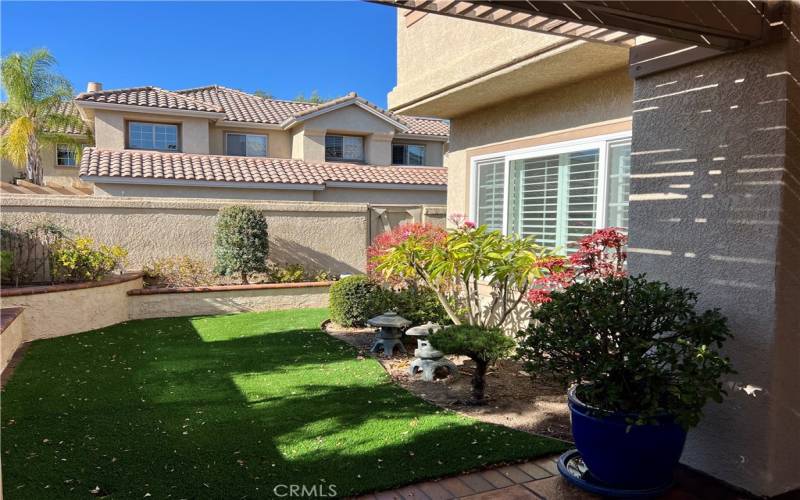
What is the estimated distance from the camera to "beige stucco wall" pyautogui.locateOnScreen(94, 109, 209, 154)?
21.3 metres

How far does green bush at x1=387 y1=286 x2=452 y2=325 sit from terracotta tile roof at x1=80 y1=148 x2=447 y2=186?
11075mm

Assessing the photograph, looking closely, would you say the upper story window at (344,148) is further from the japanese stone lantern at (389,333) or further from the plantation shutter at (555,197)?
the japanese stone lantern at (389,333)

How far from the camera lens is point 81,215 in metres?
12.3

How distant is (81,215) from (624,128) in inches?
454

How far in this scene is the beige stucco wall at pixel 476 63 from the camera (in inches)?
256

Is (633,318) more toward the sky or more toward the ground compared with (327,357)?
more toward the sky

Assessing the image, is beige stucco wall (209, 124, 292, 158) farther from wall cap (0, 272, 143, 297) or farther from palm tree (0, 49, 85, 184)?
wall cap (0, 272, 143, 297)

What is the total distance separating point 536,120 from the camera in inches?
333

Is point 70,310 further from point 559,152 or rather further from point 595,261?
point 595,261

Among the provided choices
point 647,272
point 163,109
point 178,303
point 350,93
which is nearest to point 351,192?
point 350,93

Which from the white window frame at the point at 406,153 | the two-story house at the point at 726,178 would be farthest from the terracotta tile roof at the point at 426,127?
the two-story house at the point at 726,178

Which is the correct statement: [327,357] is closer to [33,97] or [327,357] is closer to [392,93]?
[392,93]

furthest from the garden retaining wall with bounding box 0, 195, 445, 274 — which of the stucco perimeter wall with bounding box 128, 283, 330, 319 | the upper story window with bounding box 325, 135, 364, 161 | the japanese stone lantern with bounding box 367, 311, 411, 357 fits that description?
the upper story window with bounding box 325, 135, 364, 161

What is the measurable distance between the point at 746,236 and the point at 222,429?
4.87 m
